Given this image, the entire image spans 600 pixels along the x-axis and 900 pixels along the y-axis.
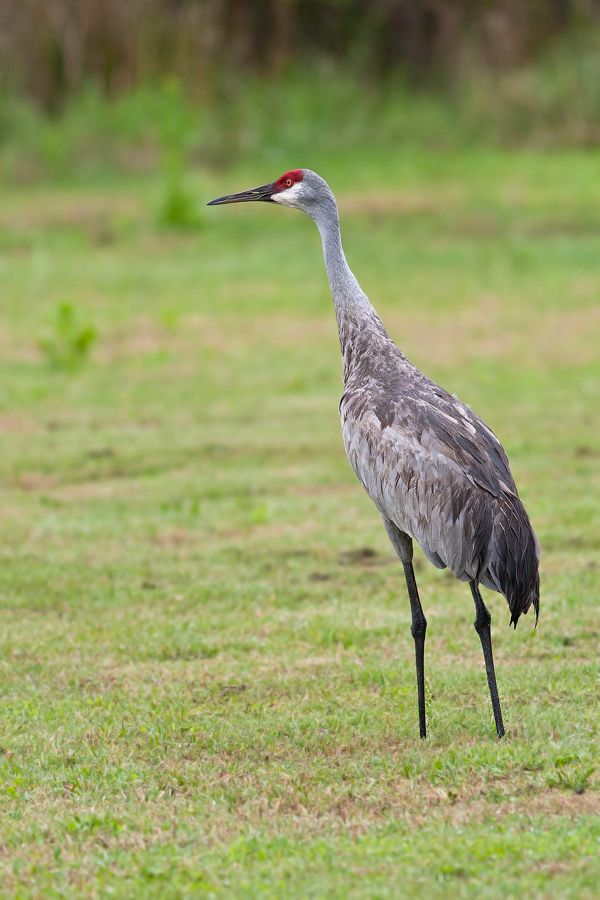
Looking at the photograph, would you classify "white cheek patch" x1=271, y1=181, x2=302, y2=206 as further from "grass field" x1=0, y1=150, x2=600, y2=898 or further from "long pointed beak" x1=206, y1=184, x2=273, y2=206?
"grass field" x1=0, y1=150, x2=600, y2=898

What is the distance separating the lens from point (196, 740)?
18.9ft

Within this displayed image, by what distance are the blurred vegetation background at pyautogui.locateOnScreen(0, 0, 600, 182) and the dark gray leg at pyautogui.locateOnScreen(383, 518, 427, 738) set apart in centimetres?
1644

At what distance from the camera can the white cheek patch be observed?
7.05 m

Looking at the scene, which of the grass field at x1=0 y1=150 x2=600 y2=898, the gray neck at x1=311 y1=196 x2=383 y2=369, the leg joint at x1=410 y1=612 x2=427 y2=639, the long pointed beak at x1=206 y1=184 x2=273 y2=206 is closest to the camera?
the grass field at x1=0 y1=150 x2=600 y2=898

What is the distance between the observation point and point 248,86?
23.5m

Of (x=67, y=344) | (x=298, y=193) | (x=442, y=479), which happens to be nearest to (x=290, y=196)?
(x=298, y=193)

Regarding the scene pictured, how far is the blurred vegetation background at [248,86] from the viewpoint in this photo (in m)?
22.2

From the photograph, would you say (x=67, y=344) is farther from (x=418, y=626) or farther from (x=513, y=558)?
(x=513, y=558)

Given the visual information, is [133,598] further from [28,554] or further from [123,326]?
[123,326]

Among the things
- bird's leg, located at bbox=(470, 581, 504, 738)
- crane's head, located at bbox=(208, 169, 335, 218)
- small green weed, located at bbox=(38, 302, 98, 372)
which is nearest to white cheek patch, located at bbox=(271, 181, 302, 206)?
crane's head, located at bbox=(208, 169, 335, 218)

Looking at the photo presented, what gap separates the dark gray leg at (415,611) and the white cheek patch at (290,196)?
183 centimetres

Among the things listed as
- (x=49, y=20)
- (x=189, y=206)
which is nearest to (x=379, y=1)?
(x=49, y=20)

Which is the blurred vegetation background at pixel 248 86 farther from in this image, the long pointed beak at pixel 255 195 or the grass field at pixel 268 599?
the long pointed beak at pixel 255 195

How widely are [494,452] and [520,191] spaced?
14875 mm
